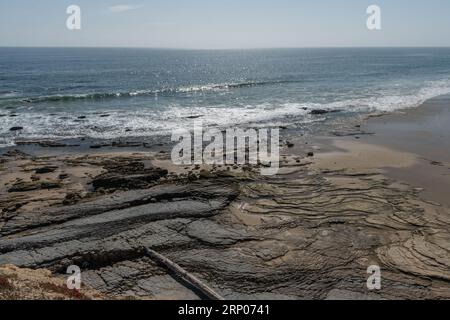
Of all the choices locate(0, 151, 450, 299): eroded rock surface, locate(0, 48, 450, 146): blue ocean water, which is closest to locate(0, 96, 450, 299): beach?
locate(0, 151, 450, 299): eroded rock surface

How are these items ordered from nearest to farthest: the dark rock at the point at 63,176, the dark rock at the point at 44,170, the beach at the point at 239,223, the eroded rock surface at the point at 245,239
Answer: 1. the eroded rock surface at the point at 245,239
2. the beach at the point at 239,223
3. the dark rock at the point at 63,176
4. the dark rock at the point at 44,170

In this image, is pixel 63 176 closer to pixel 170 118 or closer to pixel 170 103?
pixel 170 118

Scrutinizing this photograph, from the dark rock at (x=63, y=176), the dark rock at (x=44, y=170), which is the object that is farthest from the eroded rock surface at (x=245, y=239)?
the dark rock at (x=44, y=170)

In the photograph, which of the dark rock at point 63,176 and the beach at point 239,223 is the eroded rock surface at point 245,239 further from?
the dark rock at point 63,176

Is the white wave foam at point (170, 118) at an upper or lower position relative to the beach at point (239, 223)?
upper

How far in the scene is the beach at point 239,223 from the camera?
1066cm

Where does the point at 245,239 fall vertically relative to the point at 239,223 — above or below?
below

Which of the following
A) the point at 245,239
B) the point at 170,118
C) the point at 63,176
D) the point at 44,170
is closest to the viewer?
the point at 245,239

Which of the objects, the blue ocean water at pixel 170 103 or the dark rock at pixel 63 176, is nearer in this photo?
the dark rock at pixel 63 176

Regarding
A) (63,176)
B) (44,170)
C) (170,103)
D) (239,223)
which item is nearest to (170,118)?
(170,103)

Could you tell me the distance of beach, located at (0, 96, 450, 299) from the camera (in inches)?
420

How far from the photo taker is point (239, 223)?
45.1 feet

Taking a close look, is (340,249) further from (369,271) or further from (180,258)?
(180,258)
